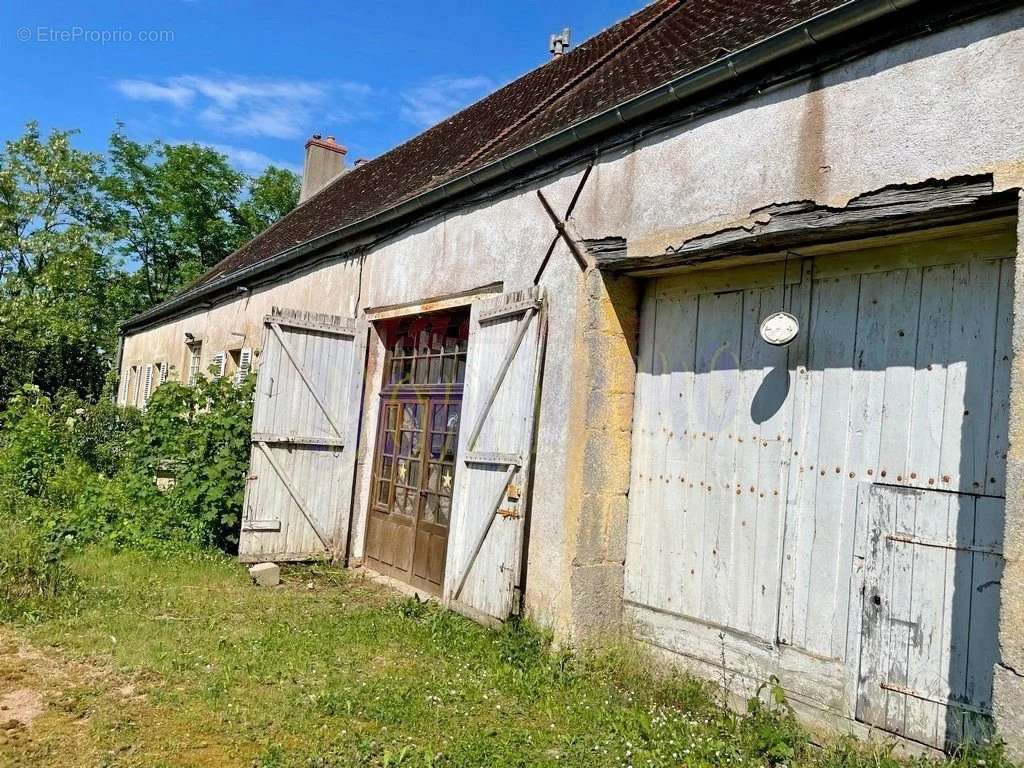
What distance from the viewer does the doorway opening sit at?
21.6 feet

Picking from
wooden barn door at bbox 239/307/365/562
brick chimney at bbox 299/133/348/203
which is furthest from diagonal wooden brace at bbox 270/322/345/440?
brick chimney at bbox 299/133/348/203

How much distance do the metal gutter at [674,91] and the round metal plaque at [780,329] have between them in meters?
1.33

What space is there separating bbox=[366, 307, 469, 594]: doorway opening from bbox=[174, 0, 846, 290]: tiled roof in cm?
134

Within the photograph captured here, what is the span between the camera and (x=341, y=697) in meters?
3.97

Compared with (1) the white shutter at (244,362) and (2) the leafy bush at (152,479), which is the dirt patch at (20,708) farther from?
(1) the white shutter at (244,362)

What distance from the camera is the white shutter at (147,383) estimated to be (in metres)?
17.1

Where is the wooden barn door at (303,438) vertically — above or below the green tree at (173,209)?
below

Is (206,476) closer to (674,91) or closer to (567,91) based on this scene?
(567,91)

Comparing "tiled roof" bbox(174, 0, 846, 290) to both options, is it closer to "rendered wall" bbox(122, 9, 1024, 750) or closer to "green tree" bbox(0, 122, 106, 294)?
"rendered wall" bbox(122, 9, 1024, 750)

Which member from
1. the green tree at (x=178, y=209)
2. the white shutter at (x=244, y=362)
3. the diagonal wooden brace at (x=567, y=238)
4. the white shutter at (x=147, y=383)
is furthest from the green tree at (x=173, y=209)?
the diagonal wooden brace at (x=567, y=238)

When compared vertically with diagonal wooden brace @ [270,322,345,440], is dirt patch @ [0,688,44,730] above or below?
below

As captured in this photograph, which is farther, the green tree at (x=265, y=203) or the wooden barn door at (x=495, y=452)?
the green tree at (x=265, y=203)

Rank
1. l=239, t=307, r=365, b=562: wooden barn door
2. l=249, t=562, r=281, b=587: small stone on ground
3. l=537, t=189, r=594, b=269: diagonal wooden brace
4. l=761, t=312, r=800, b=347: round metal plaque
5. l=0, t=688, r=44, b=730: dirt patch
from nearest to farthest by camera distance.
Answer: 1. l=0, t=688, r=44, b=730: dirt patch
2. l=761, t=312, r=800, b=347: round metal plaque
3. l=537, t=189, r=594, b=269: diagonal wooden brace
4. l=249, t=562, r=281, b=587: small stone on ground
5. l=239, t=307, r=365, b=562: wooden barn door

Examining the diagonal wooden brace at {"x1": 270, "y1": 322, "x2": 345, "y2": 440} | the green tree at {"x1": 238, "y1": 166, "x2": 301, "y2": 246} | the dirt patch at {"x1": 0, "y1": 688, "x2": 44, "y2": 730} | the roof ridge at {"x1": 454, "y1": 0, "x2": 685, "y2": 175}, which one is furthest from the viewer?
the green tree at {"x1": 238, "y1": 166, "x2": 301, "y2": 246}
